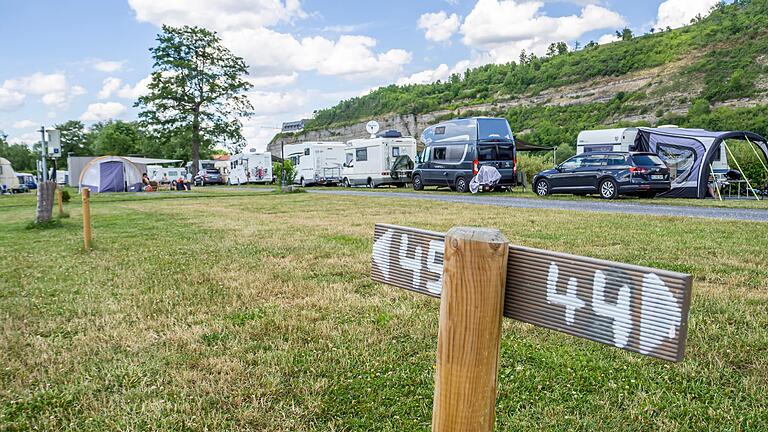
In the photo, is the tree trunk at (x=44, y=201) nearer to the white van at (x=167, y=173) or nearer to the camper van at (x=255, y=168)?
the camper van at (x=255, y=168)

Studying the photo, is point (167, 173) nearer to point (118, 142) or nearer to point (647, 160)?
point (118, 142)

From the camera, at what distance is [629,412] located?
95.0 inches

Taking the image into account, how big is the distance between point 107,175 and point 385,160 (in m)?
16.3

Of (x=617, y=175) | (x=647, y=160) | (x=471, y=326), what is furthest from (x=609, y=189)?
(x=471, y=326)

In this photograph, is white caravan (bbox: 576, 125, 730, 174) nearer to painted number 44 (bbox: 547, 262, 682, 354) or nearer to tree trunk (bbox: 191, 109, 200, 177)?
painted number 44 (bbox: 547, 262, 682, 354)

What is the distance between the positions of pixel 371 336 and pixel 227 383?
3.20 feet

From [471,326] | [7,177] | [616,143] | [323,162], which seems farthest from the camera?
[7,177]

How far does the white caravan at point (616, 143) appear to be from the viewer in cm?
1756

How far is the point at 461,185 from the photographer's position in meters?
20.6

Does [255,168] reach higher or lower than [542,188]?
higher

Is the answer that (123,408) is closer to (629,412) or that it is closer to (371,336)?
(371,336)

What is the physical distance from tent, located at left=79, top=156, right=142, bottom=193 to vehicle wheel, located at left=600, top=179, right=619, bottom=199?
26.2 m

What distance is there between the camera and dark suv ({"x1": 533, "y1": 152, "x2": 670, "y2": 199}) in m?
15.2

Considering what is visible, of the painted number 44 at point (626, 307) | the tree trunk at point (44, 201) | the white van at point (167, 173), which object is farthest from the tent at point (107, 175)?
the painted number 44 at point (626, 307)
